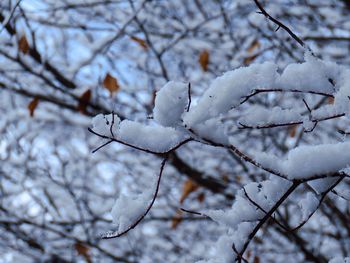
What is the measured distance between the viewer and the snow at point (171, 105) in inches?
36.4

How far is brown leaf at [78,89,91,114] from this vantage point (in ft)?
9.55

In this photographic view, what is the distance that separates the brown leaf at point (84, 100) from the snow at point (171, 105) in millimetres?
2061

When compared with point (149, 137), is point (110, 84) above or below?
above

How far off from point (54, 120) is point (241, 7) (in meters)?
2.27

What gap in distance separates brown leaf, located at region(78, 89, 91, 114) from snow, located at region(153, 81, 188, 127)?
2061 mm

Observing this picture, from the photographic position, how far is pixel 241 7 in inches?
153

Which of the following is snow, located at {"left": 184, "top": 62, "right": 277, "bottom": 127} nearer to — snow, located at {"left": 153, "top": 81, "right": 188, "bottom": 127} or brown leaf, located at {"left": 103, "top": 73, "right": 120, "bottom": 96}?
snow, located at {"left": 153, "top": 81, "right": 188, "bottom": 127}

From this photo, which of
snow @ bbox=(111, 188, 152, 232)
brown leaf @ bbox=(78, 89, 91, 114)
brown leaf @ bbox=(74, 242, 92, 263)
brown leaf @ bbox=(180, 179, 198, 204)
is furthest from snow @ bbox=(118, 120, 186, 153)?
brown leaf @ bbox=(74, 242, 92, 263)

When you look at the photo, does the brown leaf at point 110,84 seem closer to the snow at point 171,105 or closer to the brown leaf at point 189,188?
the brown leaf at point 189,188

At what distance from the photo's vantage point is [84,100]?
115 inches

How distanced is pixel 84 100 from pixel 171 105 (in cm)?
209

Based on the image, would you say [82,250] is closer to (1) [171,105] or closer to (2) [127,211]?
(2) [127,211]

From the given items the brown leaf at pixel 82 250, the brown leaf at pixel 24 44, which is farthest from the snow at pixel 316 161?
the brown leaf at pixel 82 250

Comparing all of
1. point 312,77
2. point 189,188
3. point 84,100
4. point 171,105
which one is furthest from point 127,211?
point 189,188
